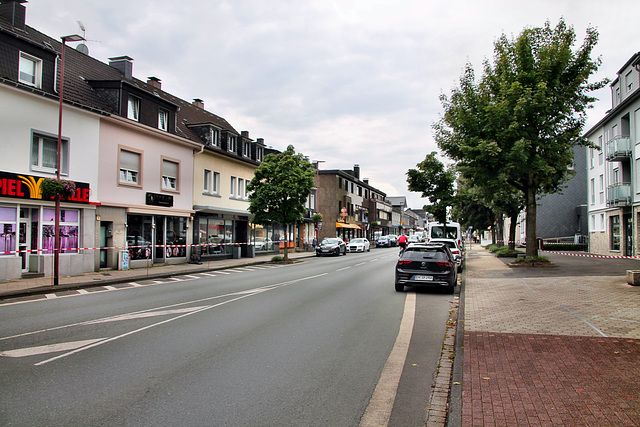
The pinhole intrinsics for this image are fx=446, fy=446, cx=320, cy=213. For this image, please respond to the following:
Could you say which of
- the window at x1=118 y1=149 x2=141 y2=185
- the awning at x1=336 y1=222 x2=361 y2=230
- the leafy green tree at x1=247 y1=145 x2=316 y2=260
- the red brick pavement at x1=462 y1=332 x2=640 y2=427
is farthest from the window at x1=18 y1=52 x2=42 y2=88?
the awning at x1=336 y1=222 x2=361 y2=230

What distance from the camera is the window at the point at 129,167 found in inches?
797

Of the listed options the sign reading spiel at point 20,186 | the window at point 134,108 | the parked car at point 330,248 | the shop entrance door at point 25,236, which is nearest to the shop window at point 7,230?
the shop entrance door at point 25,236

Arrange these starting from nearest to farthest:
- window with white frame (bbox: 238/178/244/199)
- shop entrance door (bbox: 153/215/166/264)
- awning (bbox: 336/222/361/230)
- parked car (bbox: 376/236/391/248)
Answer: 1. shop entrance door (bbox: 153/215/166/264)
2. window with white frame (bbox: 238/178/244/199)
3. awning (bbox: 336/222/361/230)
4. parked car (bbox: 376/236/391/248)

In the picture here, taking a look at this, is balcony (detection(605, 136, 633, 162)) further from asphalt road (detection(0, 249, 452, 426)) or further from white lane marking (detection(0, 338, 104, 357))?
white lane marking (detection(0, 338, 104, 357))

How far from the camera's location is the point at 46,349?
641 cm

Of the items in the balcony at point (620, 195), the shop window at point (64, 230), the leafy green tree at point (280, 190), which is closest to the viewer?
the shop window at point (64, 230)

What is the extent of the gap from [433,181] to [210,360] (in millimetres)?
27511

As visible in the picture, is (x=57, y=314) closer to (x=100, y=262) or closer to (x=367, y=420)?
(x=367, y=420)

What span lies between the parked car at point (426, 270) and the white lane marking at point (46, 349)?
843 centimetres

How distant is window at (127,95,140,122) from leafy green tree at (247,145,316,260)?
7.62m

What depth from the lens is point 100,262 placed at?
750 inches

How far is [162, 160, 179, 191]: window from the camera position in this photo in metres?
23.2

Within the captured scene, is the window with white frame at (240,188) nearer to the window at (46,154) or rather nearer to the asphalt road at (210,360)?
the window at (46,154)

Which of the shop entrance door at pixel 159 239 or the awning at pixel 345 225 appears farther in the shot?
the awning at pixel 345 225
